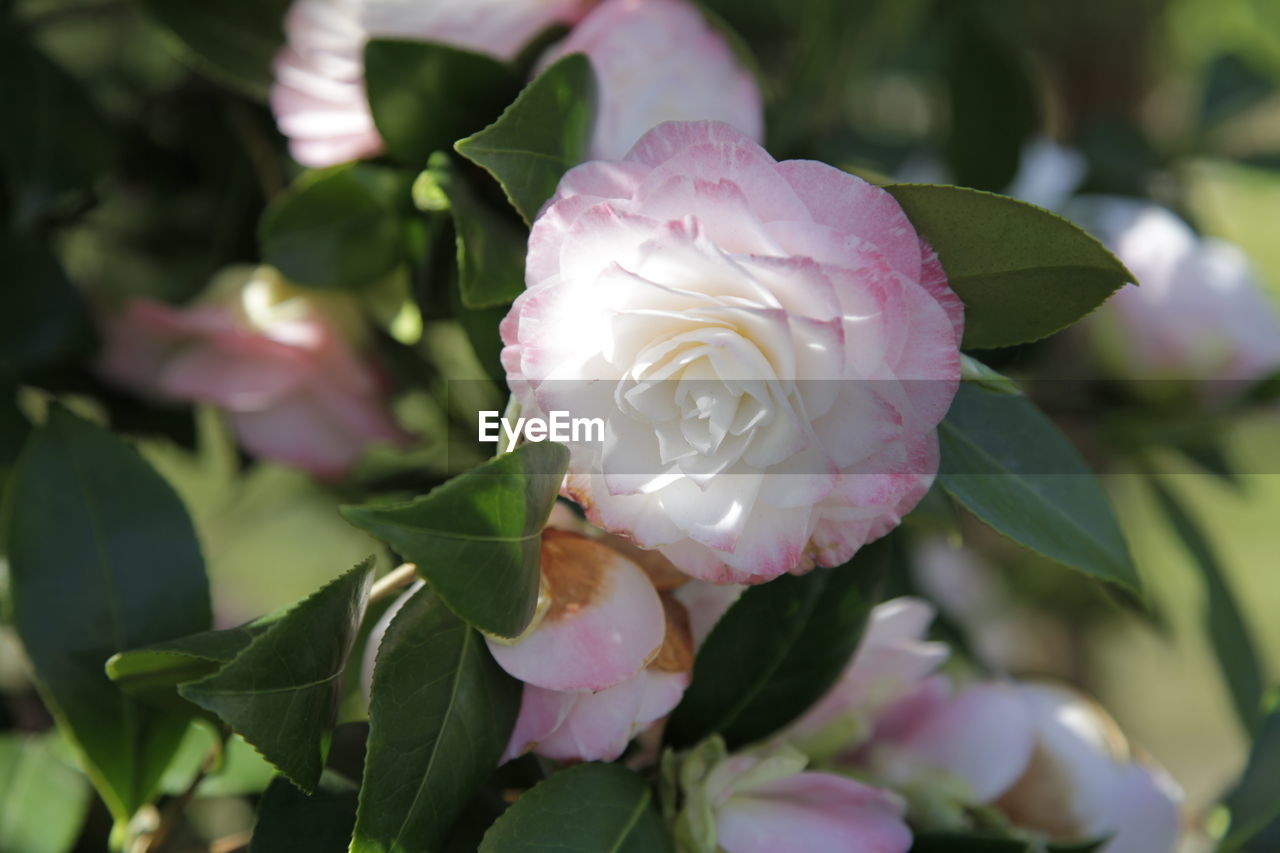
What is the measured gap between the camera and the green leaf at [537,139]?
299 mm

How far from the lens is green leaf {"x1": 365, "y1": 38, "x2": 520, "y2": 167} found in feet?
1.24

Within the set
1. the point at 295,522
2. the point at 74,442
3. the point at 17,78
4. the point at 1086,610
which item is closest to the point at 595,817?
the point at 74,442

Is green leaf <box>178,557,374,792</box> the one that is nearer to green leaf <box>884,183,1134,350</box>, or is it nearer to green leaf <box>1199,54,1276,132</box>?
green leaf <box>884,183,1134,350</box>

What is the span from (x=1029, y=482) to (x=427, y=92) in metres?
0.24

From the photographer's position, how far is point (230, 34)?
49cm

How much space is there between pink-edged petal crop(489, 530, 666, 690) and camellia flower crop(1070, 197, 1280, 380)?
0.43 metres

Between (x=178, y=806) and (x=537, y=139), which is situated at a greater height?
(x=537, y=139)

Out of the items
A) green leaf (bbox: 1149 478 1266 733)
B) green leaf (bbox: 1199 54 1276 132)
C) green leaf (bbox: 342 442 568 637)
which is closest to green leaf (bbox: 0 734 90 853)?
green leaf (bbox: 342 442 568 637)

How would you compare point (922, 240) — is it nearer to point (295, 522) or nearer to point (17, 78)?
point (17, 78)

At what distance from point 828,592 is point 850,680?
5 cm

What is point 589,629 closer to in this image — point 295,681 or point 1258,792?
point 295,681

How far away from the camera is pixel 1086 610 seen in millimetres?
1118

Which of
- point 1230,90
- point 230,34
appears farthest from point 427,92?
point 1230,90
